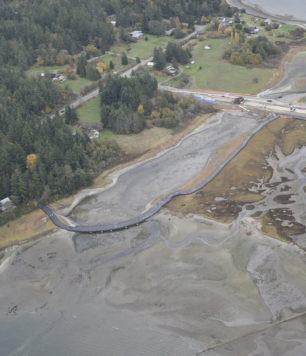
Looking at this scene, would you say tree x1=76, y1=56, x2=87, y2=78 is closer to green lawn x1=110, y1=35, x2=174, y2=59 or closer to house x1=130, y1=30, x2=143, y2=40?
green lawn x1=110, y1=35, x2=174, y2=59

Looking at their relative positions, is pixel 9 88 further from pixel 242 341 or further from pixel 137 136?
pixel 242 341

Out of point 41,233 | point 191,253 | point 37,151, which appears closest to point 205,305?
point 191,253

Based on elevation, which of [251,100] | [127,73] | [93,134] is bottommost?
[251,100]

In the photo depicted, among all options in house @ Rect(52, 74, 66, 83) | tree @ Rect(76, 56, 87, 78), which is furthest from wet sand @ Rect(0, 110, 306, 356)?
tree @ Rect(76, 56, 87, 78)

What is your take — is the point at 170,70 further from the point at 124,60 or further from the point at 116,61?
the point at 116,61

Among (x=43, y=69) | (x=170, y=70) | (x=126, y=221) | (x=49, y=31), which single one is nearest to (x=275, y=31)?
(x=170, y=70)

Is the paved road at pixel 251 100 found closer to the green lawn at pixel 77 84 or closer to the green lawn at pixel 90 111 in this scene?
the green lawn at pixel 90 111
